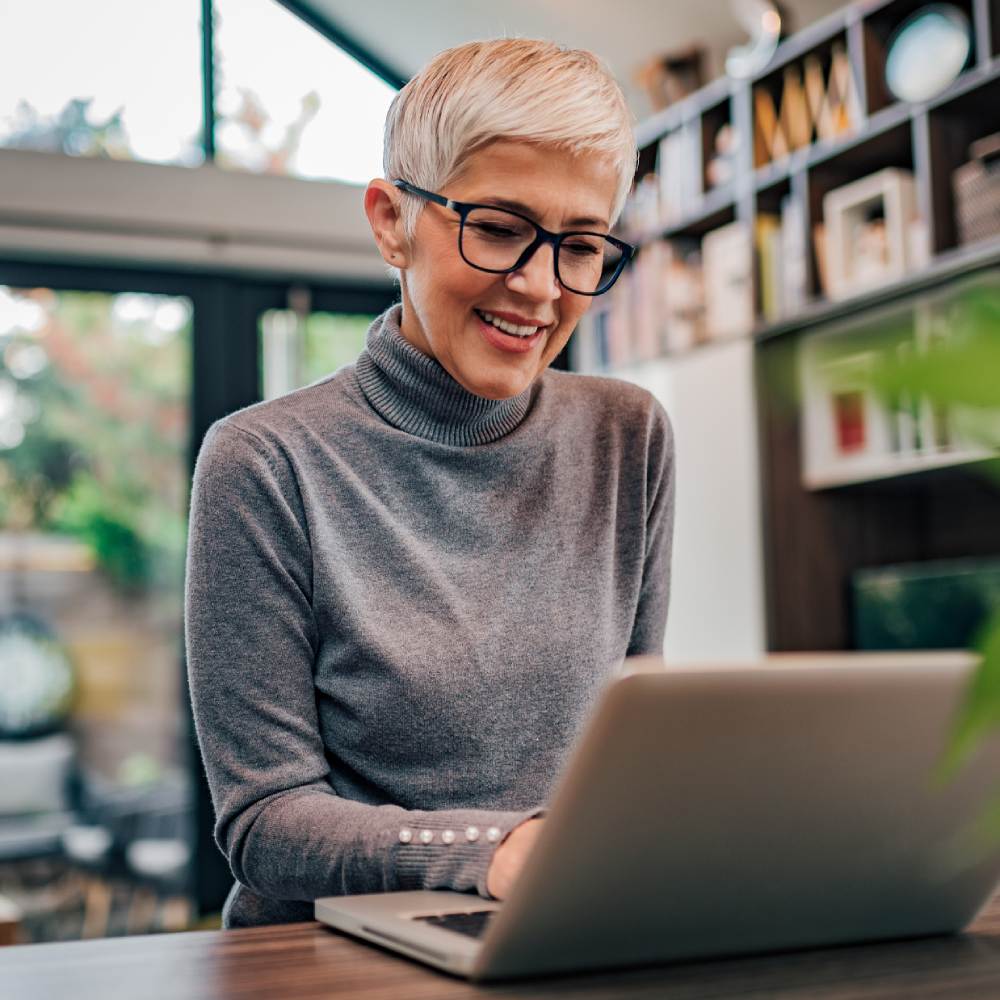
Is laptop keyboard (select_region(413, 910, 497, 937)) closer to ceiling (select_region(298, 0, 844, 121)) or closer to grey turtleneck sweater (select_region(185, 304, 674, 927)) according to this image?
grey turtleneck sweater (select_region(185, 304, 674, 927))

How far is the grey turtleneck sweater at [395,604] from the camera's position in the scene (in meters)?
1.04

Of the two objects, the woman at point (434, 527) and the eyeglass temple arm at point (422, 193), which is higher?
the eyeglass temple arm at point (422, 193)

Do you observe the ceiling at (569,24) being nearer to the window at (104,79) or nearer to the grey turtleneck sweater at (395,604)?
the window at (104,79)

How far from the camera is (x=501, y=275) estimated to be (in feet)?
3.84

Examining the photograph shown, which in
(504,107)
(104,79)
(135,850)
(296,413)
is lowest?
(135,850)

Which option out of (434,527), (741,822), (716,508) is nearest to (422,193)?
(434,527)

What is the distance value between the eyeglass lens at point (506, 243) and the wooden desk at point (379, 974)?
62cm

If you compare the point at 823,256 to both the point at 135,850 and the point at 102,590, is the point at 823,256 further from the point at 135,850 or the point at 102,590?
the point at 135,850

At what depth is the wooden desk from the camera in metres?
0.65

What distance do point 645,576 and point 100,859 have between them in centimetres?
332

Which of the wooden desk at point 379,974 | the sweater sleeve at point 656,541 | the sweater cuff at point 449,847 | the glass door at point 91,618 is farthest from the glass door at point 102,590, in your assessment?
the wooden desk at point 379,974

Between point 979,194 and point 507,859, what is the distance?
7.99 ft

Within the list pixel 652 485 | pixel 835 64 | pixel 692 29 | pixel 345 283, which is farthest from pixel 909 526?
pixel 652 485

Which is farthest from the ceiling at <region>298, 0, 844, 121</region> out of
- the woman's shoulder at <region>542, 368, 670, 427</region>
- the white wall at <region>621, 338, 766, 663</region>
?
the woman's shoulder at <region>542, 368, 670, 427</region>
